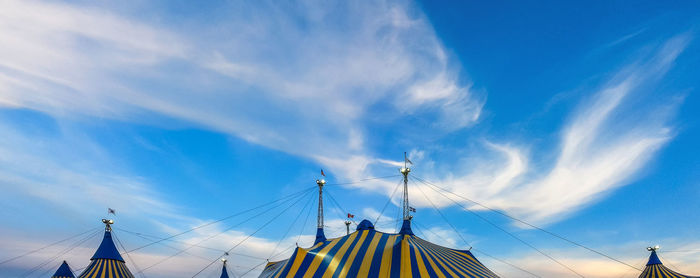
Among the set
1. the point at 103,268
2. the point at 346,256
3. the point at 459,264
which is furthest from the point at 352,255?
the point at 103,268

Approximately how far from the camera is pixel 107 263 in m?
17.0

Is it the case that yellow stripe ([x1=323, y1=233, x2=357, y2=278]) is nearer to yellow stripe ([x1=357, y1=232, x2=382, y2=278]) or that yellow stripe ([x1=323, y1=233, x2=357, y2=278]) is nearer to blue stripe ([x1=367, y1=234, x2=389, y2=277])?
yellow stripe ([x1=357, y1=232, x2=382, y2=278])

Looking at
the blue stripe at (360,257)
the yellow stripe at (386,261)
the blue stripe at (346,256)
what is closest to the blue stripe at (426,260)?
the yellow stripe at (386,261)

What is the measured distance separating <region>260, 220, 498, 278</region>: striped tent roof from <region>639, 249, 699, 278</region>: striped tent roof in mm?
11791

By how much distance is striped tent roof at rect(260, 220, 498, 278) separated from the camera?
9.85m

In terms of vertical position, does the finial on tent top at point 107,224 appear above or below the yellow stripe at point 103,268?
above

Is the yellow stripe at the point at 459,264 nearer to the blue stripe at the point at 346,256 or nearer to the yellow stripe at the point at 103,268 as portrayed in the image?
the blue stripe at the point at 346,256

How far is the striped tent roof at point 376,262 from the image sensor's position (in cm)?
985

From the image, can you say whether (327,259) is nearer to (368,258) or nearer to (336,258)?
(336,258)

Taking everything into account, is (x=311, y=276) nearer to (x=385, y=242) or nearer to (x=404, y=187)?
(x=385, y=242)

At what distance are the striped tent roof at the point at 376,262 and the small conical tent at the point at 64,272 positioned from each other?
13.4m

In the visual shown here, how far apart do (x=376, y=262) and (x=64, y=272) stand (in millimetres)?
16906

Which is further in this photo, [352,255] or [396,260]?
[352,255]

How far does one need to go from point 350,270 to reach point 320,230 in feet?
21.7
